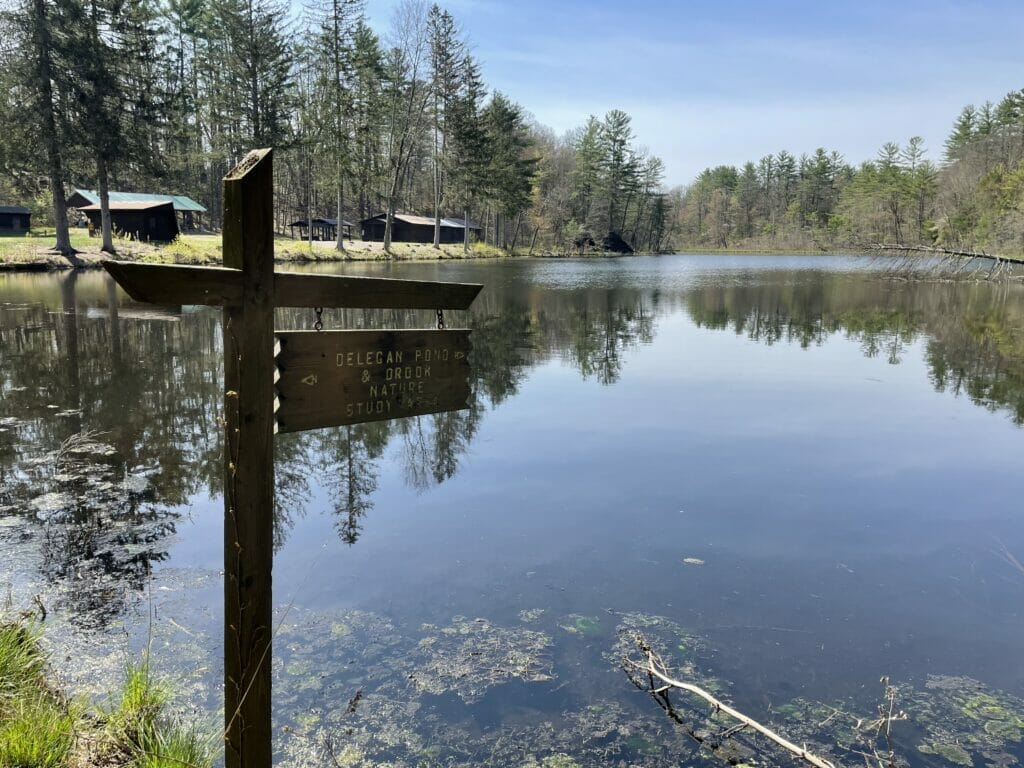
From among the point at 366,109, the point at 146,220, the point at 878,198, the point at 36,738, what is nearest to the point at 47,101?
the point at 146,220

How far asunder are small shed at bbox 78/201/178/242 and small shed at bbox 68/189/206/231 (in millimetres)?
619

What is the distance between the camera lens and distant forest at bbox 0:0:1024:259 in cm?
3045

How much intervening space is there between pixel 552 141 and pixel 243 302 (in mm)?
103931

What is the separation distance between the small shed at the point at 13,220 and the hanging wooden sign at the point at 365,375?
47.3 meters

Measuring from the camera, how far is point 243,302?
2572mm

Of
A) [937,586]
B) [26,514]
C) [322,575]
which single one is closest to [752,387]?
[937,586]

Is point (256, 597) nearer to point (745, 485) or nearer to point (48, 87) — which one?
point (745, 485)

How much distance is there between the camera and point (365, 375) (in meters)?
2.97

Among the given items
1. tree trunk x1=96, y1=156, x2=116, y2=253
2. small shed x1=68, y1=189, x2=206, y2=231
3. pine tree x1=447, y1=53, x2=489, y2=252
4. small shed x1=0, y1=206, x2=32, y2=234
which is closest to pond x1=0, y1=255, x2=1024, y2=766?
tree trunk x1=96, y1=156, x2=116, y2=253

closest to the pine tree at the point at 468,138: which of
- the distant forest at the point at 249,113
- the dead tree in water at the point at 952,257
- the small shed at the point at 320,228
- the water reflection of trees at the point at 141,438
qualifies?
the distant forest at the point at 249,113

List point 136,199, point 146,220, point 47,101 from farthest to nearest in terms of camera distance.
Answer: point 136,199 → point 146,220 → point 47,101

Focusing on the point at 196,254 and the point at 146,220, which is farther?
the point at 146,220

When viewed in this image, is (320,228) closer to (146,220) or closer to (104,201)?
(146,220)

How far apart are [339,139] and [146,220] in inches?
461
